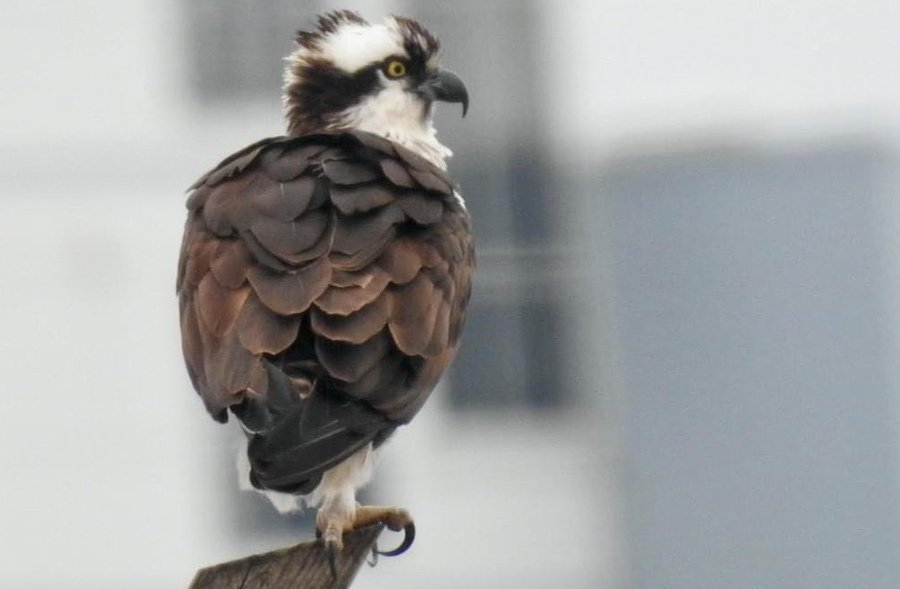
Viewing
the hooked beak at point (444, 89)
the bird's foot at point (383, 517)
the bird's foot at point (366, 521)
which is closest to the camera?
the bird's foot at point (366, 521)

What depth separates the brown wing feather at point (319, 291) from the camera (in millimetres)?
6559

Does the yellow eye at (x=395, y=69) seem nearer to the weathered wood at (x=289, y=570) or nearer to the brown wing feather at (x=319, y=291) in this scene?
the brown wing feather at (x=319, y=291)

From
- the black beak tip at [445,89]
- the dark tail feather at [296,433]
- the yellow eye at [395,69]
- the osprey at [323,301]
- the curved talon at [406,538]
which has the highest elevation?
the yellow eye at [395,69]

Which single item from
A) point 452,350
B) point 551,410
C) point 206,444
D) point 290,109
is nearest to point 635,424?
point 551,410

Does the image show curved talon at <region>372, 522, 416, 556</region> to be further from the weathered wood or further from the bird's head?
the bird's head

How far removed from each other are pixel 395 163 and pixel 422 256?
38 centimetres

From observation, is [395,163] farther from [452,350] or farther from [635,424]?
[635,424]

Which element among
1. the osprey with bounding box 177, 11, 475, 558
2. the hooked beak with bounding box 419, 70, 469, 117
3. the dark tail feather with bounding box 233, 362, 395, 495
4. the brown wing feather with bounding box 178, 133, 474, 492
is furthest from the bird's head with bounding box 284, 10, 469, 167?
the dark tail feather with bounding box 233, 362, 395, 495

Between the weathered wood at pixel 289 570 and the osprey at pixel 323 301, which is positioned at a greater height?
the osprey at pixel 323 301

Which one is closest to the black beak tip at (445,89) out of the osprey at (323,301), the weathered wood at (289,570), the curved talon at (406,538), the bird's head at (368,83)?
the bird's head at (368,83)

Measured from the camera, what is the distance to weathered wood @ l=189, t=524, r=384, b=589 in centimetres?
606

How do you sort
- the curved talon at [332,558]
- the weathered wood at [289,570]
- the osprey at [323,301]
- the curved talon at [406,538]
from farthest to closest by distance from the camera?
1. the curved talon at [406,538]
2. the osprey at [323,301]
3. the curved talon at [332,558]
4. the weathered wood at [289,570]

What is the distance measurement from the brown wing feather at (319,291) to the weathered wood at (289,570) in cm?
20

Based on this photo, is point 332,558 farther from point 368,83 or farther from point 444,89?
point 444,89
